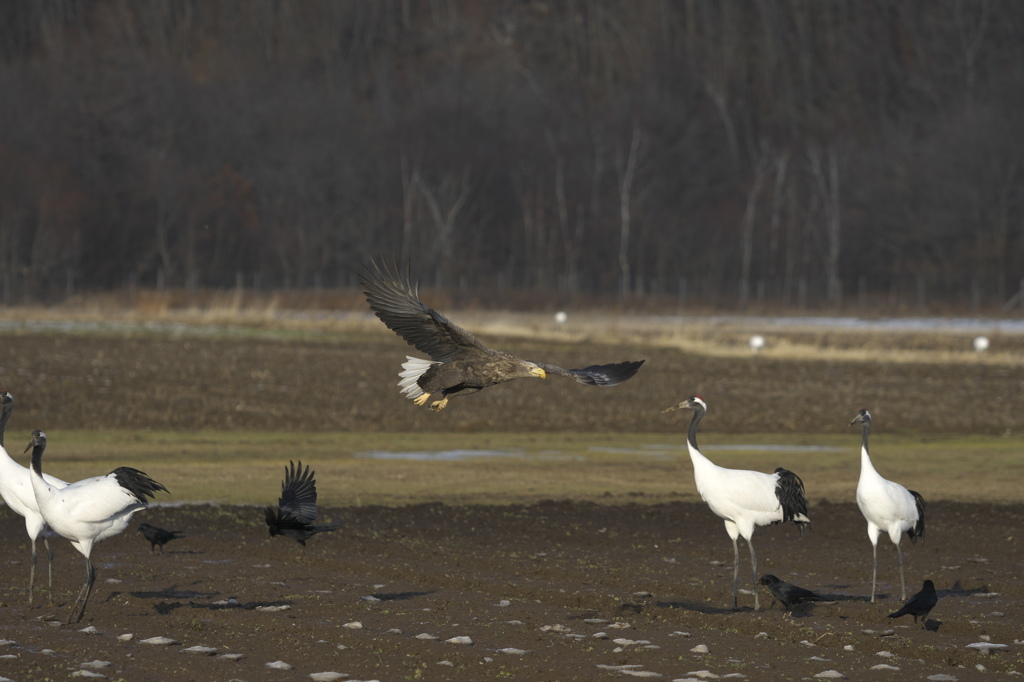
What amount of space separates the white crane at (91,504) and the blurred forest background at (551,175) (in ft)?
190

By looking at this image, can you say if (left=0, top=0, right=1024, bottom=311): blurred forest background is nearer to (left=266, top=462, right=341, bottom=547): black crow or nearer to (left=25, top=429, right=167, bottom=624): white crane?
(left=266, top=462, right=341, bottom=547): black crow

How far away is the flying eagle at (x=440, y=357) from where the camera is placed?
1169cm

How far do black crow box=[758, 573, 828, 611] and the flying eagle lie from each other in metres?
2.10

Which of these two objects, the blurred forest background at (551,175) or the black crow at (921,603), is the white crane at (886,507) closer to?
the black crow at (921,603)

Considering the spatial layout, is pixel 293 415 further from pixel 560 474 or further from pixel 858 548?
pixel 858 548

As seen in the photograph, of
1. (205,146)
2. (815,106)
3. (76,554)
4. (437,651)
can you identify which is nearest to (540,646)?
(437,651)

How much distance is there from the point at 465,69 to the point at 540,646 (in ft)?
321

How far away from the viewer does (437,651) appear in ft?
33.3

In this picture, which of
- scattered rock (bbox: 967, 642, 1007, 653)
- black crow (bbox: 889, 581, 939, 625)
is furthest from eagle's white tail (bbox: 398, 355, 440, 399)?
scattered rock (bbox: 967, 642, 1007, 653)

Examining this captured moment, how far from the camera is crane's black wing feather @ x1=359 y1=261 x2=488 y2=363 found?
11.7 m

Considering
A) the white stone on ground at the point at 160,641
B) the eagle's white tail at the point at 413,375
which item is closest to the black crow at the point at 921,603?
the eagle's white tail at the point at 413,375

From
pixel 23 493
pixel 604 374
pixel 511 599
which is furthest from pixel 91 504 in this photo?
pixel 604 374

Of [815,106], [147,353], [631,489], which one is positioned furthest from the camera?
[815,106]

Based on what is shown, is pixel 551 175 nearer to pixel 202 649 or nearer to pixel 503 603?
pixel 503 603
